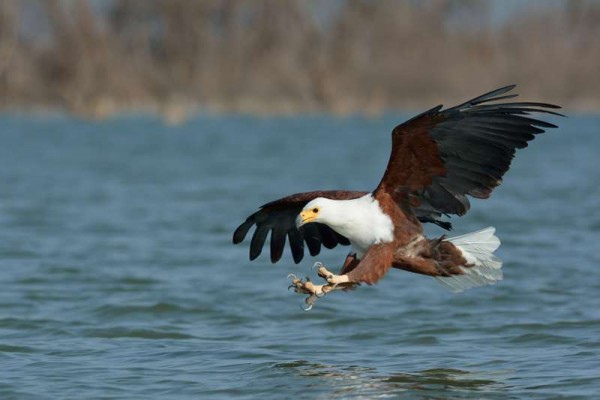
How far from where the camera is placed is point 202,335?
9.30 meters

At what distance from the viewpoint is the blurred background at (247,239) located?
7.88 meters

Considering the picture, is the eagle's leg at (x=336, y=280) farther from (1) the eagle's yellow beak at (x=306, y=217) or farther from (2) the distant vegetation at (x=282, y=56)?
(2) the distant vegetation at (x=282, y=56)

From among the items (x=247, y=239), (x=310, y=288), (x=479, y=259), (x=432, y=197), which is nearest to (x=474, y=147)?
(x=432, y=197)

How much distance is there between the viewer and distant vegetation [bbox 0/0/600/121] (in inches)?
1897

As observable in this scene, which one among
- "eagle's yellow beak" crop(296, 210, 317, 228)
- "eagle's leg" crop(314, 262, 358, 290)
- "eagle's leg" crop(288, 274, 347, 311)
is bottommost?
"eagle's leg" crop(288, 274, 347, 311)

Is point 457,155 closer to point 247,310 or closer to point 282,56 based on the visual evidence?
point 247,310

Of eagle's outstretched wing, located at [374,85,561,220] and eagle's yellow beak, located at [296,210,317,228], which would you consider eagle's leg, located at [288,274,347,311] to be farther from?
eagle's outstretched wing, located at [374,85,561,220]

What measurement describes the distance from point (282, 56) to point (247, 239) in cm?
4158

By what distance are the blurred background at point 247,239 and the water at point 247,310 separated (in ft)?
0.09

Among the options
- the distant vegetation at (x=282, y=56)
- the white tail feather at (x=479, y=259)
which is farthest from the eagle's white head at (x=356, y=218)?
Result: the distant vegetation at (x=282, y=56)

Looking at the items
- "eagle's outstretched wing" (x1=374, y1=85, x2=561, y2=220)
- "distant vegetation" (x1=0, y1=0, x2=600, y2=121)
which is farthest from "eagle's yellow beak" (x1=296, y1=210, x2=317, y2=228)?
"distant vegetation" (x1=0, y1=0, x2=600, y2=121)

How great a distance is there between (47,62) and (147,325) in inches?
1573

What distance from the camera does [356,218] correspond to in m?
7.18

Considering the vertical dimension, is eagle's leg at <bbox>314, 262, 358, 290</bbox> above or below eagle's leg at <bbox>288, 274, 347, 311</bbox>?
above
